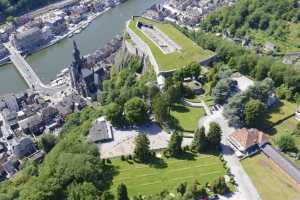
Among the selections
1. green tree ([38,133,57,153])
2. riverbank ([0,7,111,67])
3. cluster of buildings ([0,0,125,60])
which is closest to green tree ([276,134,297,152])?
green tree ([38,133,57,153])

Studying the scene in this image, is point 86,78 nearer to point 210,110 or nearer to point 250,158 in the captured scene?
point 210,110

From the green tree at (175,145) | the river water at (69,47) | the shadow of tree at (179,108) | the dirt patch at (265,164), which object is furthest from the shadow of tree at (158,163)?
the river water at (69,47)

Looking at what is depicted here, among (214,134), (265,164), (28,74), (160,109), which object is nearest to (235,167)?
(265,164)

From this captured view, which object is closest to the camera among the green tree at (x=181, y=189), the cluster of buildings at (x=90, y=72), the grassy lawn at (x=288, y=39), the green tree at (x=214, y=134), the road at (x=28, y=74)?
the green tree at (x=181, y=189)

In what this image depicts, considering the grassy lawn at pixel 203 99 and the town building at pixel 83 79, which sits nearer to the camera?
the grassy lawn at pixel 203 99

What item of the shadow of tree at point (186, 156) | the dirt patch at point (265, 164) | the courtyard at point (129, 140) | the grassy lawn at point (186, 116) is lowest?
the dirt patch at point (265, 164)

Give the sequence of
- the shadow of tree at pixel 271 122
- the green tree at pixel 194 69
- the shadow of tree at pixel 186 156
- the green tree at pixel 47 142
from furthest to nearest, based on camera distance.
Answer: the green tree at pixel 194 69, the green tree at pixel 47 142, the shadow of tree at pixel 271 122, the shadow of tree at pixel 186 156

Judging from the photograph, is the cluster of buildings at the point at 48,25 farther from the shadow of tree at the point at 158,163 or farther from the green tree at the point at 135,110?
the shadow of tree at the point at 158,163

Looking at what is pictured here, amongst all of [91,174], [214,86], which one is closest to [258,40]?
[214,86]
